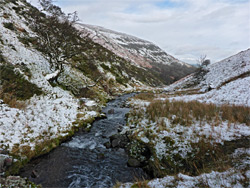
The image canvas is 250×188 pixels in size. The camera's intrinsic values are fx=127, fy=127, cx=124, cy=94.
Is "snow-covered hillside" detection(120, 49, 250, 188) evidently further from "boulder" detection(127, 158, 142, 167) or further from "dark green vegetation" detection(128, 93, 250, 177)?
"boulder" detection(127, 158, 142, 167)

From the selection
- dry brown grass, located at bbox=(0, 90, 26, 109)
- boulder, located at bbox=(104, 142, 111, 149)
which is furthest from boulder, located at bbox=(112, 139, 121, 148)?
dry brown grass, located at bbox=(0, 90, 26, 109)

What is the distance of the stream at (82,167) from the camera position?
223 inches

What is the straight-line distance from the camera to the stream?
5656 millimetres

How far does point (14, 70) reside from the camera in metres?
11.7

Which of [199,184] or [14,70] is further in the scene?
[14,70]

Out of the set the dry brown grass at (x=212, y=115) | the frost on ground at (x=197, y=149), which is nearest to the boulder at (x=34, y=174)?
the frost on ground at (x=197, y=149)

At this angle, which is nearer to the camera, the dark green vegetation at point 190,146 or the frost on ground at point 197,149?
the frost on ground at point 197,149

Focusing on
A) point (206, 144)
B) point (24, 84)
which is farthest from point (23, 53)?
point (206, 144)

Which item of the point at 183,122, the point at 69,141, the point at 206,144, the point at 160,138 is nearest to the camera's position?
the point at 206,144

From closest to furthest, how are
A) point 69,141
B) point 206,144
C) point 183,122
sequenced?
point 206,144
point 183,122
point 69,141

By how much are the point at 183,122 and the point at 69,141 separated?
785 centimetres

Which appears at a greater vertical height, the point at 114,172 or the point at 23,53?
the point at 23,53

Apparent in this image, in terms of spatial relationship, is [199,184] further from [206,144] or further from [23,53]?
[23,53]

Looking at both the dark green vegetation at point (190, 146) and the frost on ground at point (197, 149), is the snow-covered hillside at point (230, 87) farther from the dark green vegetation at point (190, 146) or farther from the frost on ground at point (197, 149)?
the frost on ground at point (197, 149)
